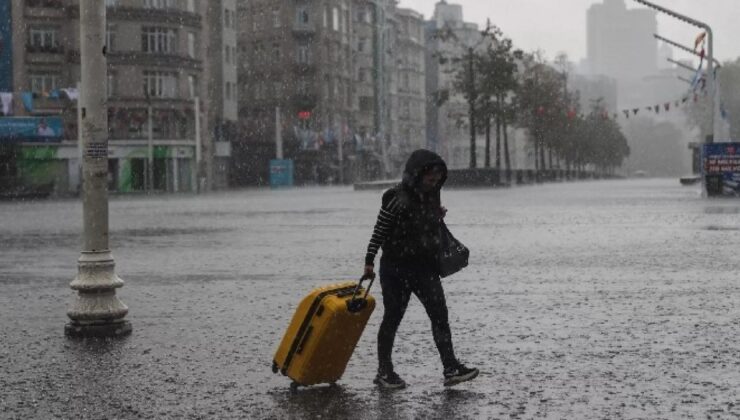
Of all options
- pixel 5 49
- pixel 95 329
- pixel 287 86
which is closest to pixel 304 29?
pixel 287 86

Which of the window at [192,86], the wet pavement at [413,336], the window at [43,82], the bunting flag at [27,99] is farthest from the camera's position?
the window at [192,86]

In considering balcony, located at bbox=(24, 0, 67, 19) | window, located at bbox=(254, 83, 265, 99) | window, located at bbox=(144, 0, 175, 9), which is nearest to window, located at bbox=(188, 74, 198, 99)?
window, located at bbox=(144, 0, 175, 9)

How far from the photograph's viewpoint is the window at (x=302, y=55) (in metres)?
108

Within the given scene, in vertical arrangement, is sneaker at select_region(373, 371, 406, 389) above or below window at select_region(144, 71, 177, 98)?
below

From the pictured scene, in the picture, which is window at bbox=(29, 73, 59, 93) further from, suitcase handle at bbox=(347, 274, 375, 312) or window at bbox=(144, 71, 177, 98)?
suitcase handle at bbox=(347, 274, 375, 312)

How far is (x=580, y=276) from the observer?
15.7 m

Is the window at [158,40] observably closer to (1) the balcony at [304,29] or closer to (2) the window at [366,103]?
(1) the balcony at [304,29]

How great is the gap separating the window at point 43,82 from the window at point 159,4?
307 inches

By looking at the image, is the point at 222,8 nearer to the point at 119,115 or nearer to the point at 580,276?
the point at 119,115

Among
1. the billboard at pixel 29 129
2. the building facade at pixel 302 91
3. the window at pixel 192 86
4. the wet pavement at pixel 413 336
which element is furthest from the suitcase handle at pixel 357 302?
the building facade at pixel 302 91

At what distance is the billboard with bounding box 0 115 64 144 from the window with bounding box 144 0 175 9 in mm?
10266

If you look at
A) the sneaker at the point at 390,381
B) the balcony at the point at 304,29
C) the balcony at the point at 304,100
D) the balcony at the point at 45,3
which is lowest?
the sneaker at the point at 390,381

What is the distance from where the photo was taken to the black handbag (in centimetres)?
803

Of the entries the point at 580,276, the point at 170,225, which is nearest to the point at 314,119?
the point at 170,225
